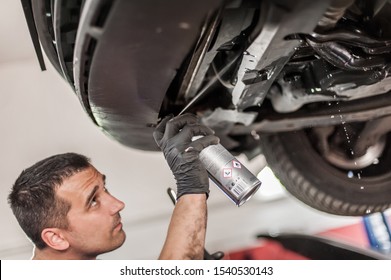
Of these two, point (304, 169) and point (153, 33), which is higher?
point (153, 33)

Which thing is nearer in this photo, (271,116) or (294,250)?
(271,116)

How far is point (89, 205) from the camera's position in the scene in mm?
885

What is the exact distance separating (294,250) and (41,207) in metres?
0.69

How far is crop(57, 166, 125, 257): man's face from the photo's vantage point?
2.85 ft

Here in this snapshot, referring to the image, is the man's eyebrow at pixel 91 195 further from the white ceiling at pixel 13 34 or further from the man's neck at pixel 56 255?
the white ceiling at pixel 13 34

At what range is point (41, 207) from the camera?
850 mm

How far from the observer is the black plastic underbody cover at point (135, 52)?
1.87 feet

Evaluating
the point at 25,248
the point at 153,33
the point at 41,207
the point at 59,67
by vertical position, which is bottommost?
the point at 25,248

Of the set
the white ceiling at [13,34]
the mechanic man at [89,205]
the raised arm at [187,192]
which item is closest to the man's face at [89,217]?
the mechanic man at [89,205]

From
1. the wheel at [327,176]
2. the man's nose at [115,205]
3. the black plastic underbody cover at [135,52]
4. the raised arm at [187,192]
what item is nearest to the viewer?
the black plastic underbody cover at [135,52]

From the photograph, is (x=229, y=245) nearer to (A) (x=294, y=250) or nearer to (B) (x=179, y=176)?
(A) (x=294, y=250)

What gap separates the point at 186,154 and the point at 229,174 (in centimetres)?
8

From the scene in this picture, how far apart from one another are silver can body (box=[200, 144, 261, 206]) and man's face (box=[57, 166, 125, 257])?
0.21m
